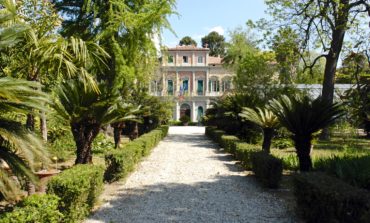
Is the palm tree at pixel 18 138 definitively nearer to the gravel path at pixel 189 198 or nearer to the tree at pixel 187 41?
the gravel path at pixel 189 198

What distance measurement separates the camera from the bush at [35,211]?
3.70 metres

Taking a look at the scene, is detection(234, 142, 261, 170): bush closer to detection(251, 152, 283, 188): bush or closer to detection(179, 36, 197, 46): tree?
detection(251, 152, 283, 188): bush

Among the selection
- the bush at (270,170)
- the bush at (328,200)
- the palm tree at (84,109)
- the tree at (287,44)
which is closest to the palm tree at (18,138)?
the bush at (328,200)

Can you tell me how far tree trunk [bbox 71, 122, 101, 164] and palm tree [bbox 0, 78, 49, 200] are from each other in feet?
13.3

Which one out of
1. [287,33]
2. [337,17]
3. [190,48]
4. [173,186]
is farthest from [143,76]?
[190,48]

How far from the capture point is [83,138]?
27.8 feet

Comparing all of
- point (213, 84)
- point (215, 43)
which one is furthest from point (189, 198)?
point (215, 43)

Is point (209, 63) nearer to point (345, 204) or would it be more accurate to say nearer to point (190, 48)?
point (190, 48)

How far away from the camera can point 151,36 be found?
15.3m

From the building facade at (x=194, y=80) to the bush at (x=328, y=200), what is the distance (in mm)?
43803

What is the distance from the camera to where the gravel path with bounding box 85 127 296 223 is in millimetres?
5785

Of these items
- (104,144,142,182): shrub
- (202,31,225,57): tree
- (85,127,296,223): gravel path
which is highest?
(202,31,225,57): tree

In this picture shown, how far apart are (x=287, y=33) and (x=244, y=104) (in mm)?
3626

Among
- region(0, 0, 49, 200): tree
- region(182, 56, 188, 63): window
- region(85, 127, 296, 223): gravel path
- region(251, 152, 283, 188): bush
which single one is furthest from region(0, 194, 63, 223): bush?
region(182, 56, 188, 63): window
